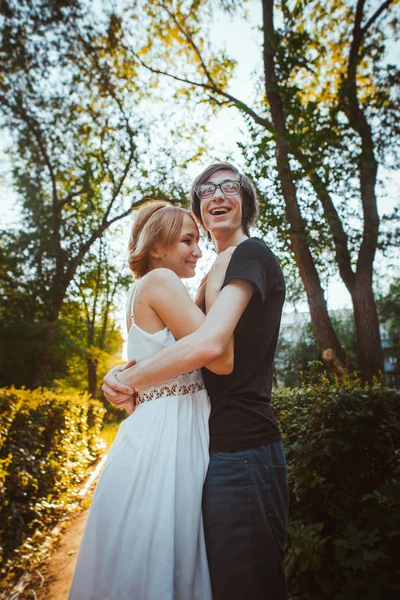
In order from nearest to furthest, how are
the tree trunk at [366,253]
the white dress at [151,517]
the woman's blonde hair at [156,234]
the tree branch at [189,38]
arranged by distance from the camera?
the white dress at [151,517] < the woman's blonde hair at [156,234] < the tree trunk at [366,253] < the tree branch at [189,38]

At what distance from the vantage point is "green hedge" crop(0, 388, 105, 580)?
4.61 meters

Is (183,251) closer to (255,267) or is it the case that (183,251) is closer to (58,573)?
(255,267)

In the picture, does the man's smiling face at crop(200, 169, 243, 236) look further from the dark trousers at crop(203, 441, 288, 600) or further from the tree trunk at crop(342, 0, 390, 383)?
the tree trunk at crop(342, 0, 390, 383)

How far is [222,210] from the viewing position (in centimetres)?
220

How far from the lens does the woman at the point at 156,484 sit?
143cm

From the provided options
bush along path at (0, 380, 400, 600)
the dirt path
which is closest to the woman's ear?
bush along path at (0, 380, 400, 600)

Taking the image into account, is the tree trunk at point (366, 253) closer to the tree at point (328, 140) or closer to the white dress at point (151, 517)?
the tree at point (328, 140)

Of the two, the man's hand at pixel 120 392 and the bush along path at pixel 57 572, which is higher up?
the man's hand at pixel 120 392

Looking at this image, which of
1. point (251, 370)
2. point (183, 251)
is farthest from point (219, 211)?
point (251, 370)

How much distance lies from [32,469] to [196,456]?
15.6 feet

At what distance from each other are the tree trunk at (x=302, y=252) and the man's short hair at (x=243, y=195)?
504cm

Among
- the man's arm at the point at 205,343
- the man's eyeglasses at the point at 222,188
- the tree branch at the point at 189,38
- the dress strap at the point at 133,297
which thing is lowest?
the man's arm at the point at 205,343

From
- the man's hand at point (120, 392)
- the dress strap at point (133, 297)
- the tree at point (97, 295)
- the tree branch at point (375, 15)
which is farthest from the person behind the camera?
the tree at point (97, 295)

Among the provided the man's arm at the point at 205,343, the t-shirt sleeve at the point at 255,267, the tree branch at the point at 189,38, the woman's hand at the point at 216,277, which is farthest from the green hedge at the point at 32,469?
the tree branch at the point at 189,38
